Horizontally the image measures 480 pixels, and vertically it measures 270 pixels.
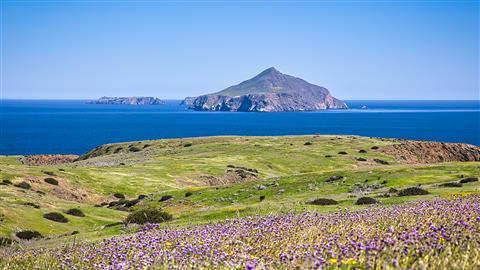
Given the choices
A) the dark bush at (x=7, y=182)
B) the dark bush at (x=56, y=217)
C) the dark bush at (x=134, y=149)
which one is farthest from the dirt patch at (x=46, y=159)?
the dark bush at (x=56, y=217)

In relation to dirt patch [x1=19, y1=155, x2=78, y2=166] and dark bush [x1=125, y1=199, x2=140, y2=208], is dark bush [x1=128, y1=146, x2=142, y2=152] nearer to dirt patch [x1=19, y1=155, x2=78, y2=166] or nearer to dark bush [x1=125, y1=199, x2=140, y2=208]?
dirt patch [x1=19, y1=155, x2=78, y2=166]

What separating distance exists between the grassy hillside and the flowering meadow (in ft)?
11.1

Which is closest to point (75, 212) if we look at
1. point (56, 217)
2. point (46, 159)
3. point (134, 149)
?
point (56, 217)

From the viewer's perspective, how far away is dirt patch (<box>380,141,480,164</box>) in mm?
105062

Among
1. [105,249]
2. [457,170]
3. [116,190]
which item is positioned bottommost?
[116,190]

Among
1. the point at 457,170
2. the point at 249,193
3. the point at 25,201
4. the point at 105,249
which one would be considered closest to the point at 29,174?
the point at 25,201

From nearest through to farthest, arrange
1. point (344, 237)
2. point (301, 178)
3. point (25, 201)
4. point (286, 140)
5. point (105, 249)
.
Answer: point (344, 237) → point (105, 249) → point (25, 201) → point (301, 178) → point (286, 140)

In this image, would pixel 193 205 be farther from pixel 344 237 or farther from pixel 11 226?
pixel 344 237

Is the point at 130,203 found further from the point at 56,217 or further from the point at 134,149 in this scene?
the point at 134,149

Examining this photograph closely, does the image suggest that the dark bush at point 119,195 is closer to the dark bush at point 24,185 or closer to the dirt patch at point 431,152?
the dark bush at point 24,185

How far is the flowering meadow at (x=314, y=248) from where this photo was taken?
7.55 meters

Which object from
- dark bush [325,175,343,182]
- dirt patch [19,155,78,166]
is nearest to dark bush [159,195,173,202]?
dark bush [325,175,343,182]

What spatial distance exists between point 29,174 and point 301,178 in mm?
35826

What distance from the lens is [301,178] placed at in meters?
60.7
